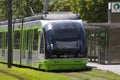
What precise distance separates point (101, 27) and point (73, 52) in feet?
22.0

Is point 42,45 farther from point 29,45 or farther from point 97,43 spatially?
point 97,43

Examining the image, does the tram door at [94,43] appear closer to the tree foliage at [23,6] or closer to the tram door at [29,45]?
the tram door at [29,45]

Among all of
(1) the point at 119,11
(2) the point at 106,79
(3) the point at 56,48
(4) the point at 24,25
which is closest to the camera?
(2) the point at 106,79

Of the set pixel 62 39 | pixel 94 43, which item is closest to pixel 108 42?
pixel 94 43

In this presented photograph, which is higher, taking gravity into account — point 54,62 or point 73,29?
point 73,29

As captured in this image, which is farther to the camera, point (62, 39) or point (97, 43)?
point (97, 43)

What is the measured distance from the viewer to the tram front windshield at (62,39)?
81.8ft

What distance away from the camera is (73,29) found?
2547 centimetres

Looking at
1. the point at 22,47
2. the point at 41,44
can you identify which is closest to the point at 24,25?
the point at 22,47

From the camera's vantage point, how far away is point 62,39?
82.0 feet

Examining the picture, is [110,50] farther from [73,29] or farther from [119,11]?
[73,29]

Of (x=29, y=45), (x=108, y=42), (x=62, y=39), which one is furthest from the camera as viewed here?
(x=108, y=42)

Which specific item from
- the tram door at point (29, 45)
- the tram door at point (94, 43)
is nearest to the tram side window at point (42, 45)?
the tram door at point (29, 45)

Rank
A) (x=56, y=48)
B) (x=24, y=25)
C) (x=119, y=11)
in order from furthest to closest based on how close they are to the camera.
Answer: (x=119, y=11)
(x=24, y=25)
(x=56, y=48)
